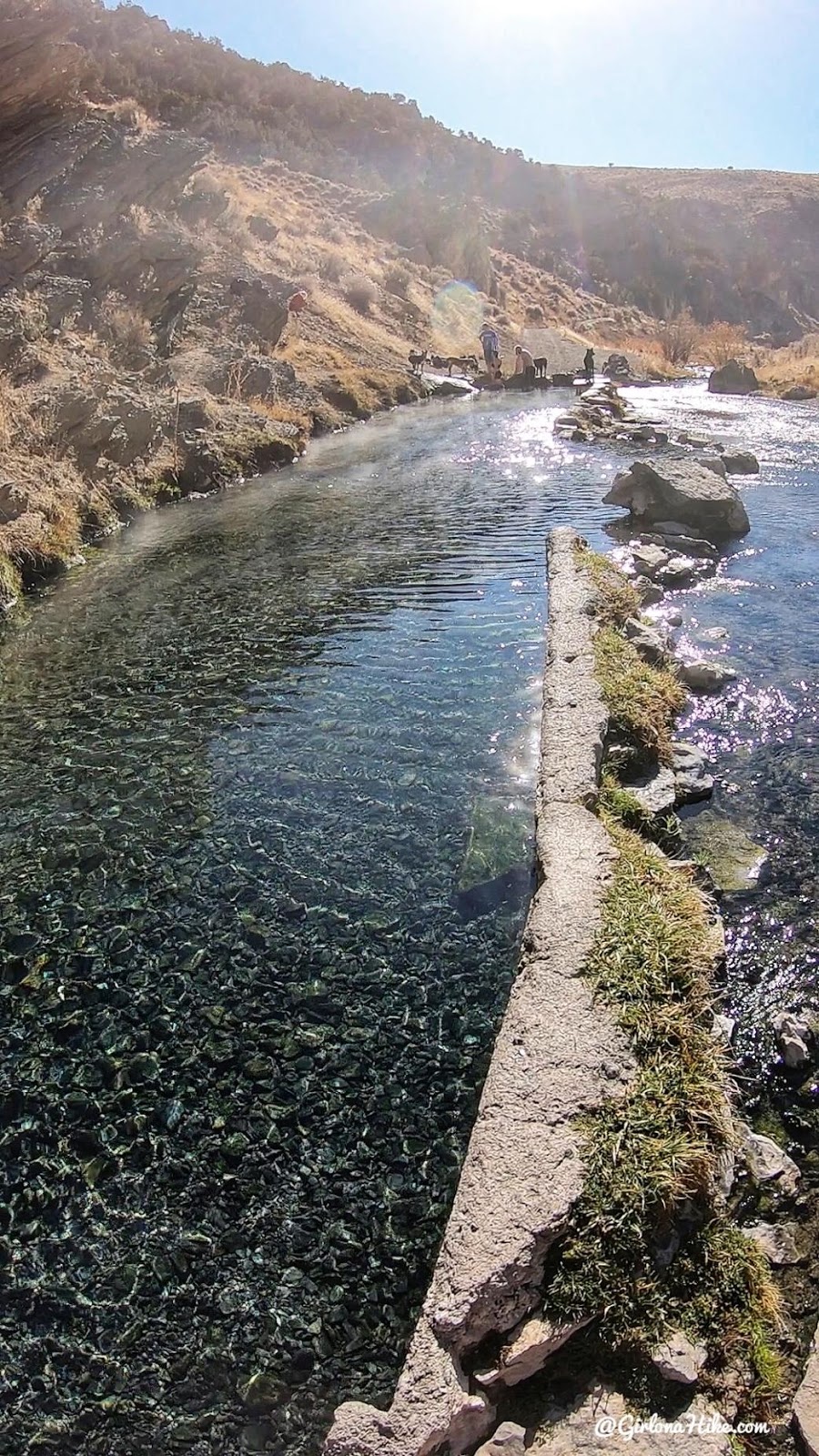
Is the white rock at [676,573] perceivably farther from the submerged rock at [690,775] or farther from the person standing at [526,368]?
the person standing at [526,368]

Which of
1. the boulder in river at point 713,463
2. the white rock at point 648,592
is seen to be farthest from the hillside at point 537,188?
the white rock at point 648,592

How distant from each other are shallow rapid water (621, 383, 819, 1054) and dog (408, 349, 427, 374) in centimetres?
2014

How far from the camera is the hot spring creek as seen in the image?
11.8 feet

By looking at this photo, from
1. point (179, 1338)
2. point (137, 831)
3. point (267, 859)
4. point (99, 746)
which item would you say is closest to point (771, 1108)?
point (179, 1338)

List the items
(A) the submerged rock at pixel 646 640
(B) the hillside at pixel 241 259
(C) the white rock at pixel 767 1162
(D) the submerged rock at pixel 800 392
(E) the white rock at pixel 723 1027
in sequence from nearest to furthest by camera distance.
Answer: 1. (C) the white rock at pixel 767 1162
2. (E) the white rock at pixel 723 1027
3. (A) the submerged rock at pixel 646 640
4. (B) the hillside at pixel 241 259
5. (D) the submerged rock at pixel 800 392

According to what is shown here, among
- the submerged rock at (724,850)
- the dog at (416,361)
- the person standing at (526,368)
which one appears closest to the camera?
the submerged rock at (724,850)

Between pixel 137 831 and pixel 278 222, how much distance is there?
133 ft

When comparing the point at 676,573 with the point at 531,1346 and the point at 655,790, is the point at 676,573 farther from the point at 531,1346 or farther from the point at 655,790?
the point at 531,1346

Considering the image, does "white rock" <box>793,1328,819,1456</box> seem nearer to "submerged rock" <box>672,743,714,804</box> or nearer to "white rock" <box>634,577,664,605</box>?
"submerged rock" <box>672,743,714,804</box>

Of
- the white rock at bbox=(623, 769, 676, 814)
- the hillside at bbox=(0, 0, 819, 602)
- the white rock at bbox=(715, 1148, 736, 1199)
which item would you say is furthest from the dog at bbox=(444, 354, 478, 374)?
the white rock at bbox=(715, 1148, 736, 1199)

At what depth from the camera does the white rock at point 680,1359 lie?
9.91ft

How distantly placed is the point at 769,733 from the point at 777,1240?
5080 mm

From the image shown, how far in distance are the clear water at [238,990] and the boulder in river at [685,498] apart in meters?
4.64

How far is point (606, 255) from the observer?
68.1 meters
